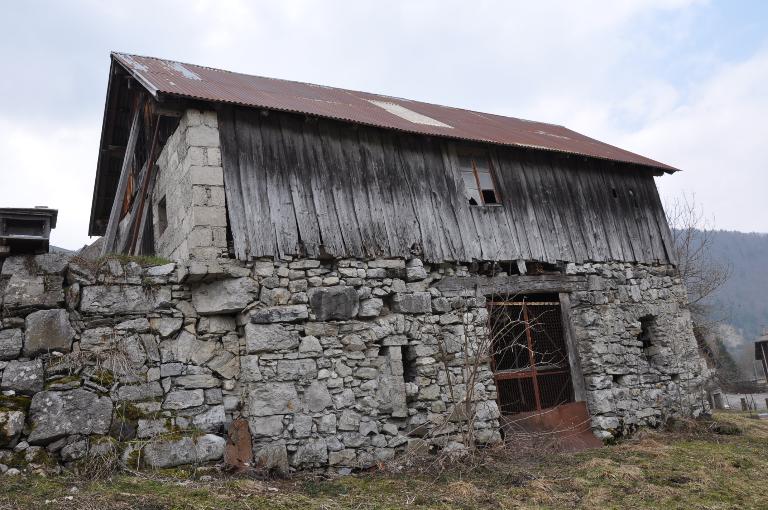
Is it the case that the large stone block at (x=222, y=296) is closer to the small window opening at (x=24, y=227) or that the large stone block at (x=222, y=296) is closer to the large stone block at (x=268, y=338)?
the large stone block at (x=268, y=338)

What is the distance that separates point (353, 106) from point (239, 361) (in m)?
4.69

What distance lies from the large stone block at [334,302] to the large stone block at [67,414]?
2510 mm

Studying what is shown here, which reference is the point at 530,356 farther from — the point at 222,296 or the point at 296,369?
the point at 222,296

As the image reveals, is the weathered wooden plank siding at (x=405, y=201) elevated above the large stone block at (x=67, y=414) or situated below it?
above

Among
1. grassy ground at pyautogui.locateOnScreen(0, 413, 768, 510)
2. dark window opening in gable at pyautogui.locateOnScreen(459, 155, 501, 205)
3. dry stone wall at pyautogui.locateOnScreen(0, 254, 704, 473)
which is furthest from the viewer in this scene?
dark window opening in gable at pyautogui.locateOnScreen(459, 155, 501, 205)

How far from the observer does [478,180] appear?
380 inches

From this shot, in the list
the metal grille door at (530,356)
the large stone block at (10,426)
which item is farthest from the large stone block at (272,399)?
the metal grille door at (530,356)

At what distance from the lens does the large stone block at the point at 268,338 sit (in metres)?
6.91

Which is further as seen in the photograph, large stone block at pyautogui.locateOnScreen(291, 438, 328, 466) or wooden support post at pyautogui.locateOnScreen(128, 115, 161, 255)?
wooden support post at pyautogui.locateOnScreen(128, 115, 161, 255)

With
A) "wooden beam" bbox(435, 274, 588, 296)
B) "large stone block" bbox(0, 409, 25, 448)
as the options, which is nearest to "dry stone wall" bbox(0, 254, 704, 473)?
"large stone block" bbox(0, 409, 25, 448)

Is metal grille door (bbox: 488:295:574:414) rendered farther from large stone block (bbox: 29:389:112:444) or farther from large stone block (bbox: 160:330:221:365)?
large stone block (bbox: 29:389:112:444)

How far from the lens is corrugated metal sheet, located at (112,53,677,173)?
7.84 metres

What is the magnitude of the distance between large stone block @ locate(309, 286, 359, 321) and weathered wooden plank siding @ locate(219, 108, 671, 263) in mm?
494

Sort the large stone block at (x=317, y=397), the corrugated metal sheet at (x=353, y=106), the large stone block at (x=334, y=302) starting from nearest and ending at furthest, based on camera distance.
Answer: the large stone block at (x=317, y=397)
the large stone block at (x=334, y=302)
the corrugated metal sheet at (x=353, y=106)
